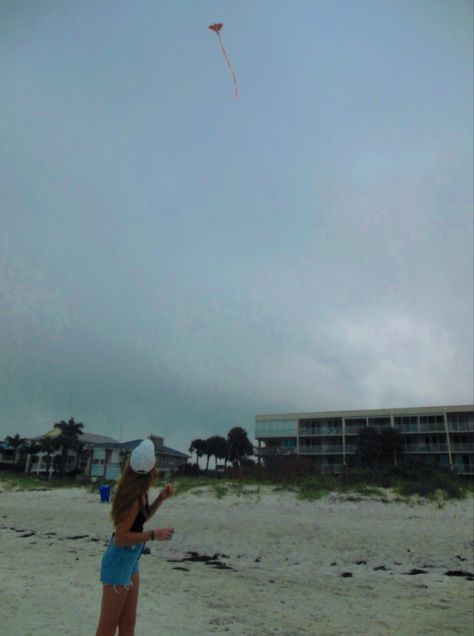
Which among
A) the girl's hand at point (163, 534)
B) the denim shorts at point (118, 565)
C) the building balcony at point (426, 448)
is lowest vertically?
the denim shorts at point (118, 565)

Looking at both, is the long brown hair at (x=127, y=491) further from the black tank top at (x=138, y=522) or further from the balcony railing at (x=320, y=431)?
the balcony railing at (x=320, y=431)

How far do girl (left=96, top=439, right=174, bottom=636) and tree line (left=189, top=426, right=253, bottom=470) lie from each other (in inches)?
1761

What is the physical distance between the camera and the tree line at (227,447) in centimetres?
4781

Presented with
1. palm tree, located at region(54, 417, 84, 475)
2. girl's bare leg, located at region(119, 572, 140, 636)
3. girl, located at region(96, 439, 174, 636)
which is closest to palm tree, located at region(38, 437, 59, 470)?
palm tree, located at region(54, 417, 84, 475)

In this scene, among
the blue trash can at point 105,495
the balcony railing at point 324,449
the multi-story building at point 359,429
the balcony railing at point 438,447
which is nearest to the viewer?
the blue trash can at point 105,495

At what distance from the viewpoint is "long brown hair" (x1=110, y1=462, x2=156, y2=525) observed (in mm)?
3045

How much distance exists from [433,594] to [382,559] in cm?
308

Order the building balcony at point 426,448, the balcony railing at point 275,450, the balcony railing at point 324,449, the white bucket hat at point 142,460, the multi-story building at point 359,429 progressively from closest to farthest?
the white bucket hat at point 142,460, the multi-story building at point 359,429, the building balcony at point 426,448, the balcony railing at point 324,449, the balcony railing at point 275,450

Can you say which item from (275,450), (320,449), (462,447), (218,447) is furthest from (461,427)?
(218,447)

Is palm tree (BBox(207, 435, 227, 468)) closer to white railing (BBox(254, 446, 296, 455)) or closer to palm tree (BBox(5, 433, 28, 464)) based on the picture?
white railing (BBox(254, 446, 296, 455))

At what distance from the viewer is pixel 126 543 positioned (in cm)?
299

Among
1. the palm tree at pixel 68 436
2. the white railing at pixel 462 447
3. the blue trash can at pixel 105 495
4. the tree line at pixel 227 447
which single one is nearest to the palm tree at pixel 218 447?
the tree line at pixel 227 447

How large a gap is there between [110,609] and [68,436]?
52.0m

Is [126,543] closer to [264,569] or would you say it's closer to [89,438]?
[264,569]
